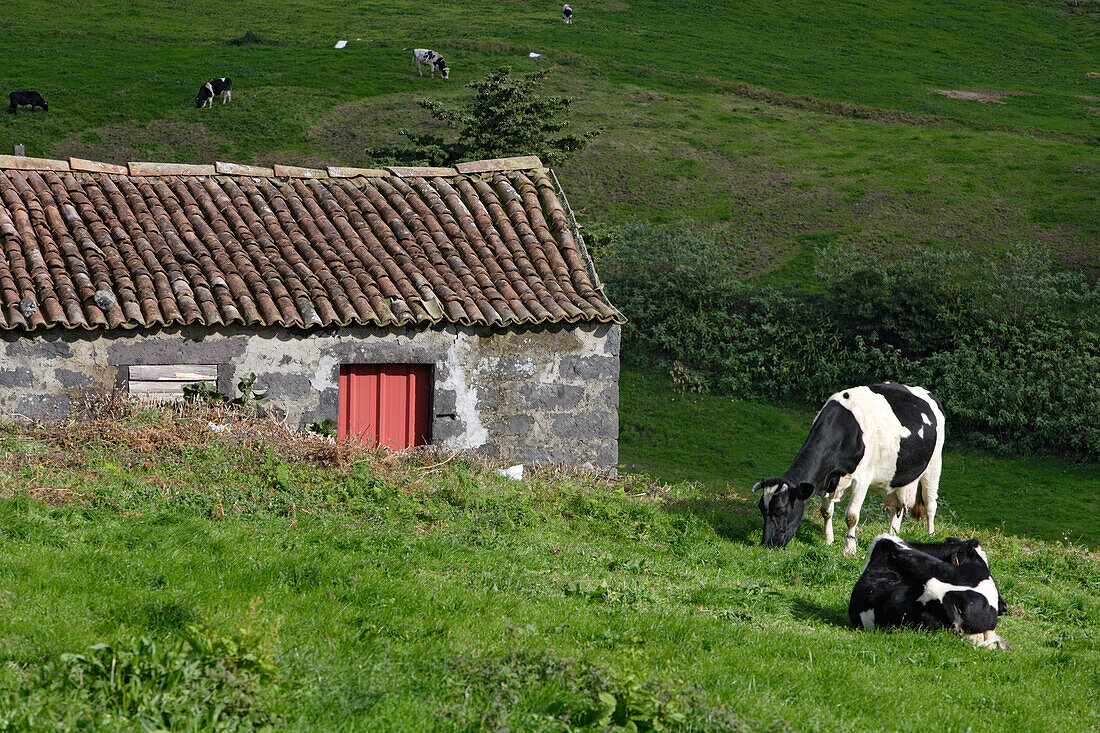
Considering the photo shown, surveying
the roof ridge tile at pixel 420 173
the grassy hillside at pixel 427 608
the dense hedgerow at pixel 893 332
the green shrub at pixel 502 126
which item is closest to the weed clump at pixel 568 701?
the grassy hillside at pixel 427 608

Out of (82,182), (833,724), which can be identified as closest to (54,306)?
(82,182)

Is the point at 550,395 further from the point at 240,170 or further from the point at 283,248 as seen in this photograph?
the point at 240,170

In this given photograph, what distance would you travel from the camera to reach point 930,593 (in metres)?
7.58

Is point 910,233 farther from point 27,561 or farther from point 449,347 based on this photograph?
point 27,561

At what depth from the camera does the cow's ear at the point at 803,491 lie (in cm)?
1036

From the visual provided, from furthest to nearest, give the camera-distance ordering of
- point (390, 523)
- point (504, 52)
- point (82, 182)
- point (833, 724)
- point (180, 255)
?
1. point (504, 52)
2. point (82, 182)
3. point (180, 255)
4. point (390, 523)
5. point (833, 724)

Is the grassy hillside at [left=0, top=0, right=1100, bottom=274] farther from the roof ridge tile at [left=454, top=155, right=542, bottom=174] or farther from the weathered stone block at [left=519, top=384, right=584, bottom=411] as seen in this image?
the weathered stone block at [left=519, top=384, right=584, bottom=411]

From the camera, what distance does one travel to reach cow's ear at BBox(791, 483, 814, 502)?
34.0ft

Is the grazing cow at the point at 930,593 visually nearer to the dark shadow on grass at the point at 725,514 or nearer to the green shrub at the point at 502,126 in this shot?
the dark shadow on grass at the point at 725,514

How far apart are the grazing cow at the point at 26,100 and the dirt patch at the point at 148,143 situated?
2.83 metres

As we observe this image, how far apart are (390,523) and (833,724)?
5.25 metres

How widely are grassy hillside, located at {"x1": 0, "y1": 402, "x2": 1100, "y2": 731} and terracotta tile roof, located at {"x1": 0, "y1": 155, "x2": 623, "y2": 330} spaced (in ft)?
5.17

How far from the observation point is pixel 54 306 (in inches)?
466

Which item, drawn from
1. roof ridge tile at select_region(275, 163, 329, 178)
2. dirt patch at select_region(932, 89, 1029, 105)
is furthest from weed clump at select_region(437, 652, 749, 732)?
dirt patch at select_region(932, 89, 1029, 105)
